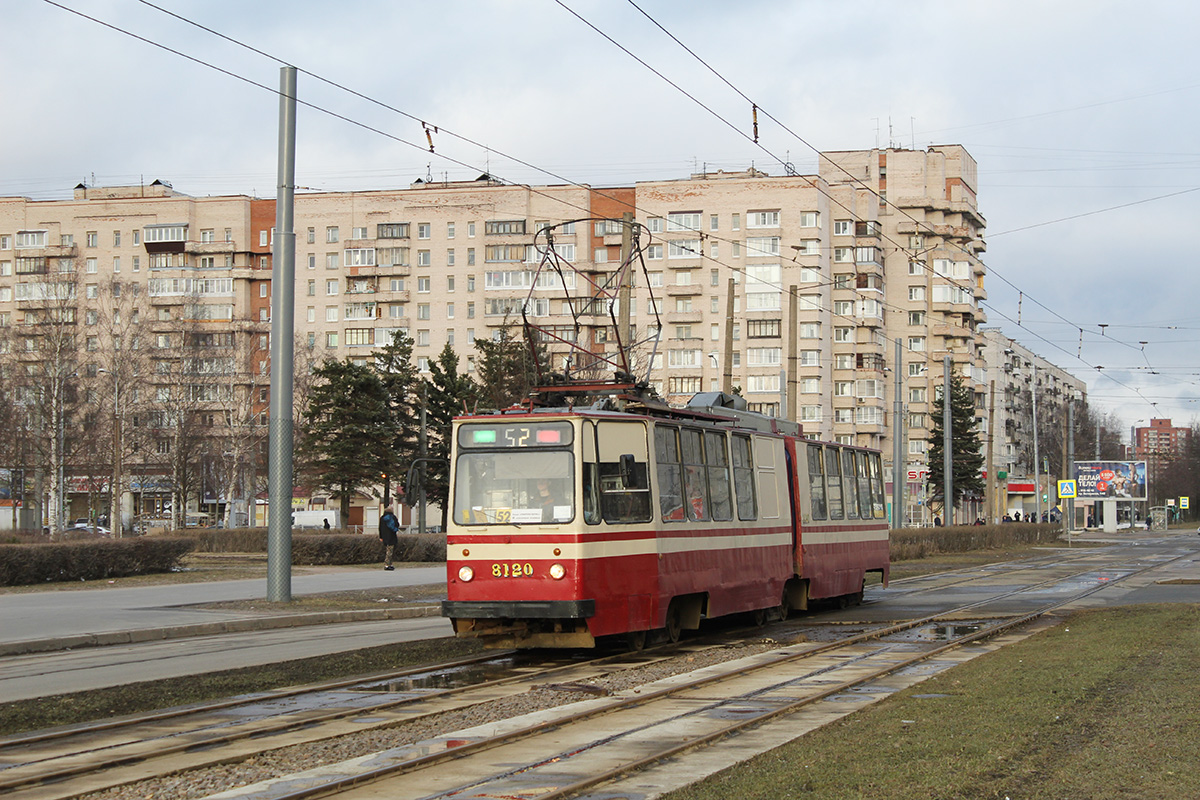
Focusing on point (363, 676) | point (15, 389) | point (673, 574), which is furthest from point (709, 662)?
point (15, 389)

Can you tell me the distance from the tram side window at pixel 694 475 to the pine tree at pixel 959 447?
6961cm

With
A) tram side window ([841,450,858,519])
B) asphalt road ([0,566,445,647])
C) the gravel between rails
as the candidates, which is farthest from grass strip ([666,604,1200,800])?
asphalt road ([0,566,445,647])

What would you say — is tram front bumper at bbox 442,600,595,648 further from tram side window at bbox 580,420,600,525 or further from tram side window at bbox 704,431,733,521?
tram side window at bbox 704,431,733,521

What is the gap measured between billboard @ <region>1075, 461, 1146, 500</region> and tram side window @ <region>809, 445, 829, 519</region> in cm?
7484

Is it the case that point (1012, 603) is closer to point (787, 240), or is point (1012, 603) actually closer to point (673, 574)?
point (673, 574)

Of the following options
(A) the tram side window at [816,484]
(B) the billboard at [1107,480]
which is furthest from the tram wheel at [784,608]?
(B) the billboard at [1107,480]

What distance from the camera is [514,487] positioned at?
1490 cm

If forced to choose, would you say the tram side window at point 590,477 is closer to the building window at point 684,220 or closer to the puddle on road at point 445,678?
the puddle on road at point 445,678

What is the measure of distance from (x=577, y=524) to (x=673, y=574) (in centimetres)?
208

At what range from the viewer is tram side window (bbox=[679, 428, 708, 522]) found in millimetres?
16578

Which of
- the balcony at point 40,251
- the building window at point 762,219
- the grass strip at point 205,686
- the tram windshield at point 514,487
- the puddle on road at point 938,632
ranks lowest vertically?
the puddle on road at point 938,632

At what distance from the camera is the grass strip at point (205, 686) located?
1101cm

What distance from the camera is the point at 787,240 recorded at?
311 feet

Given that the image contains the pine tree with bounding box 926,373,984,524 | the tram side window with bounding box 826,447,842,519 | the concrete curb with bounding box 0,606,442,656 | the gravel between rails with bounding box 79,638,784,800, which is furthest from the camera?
the pine tree with bounding box 926,373,984,524
